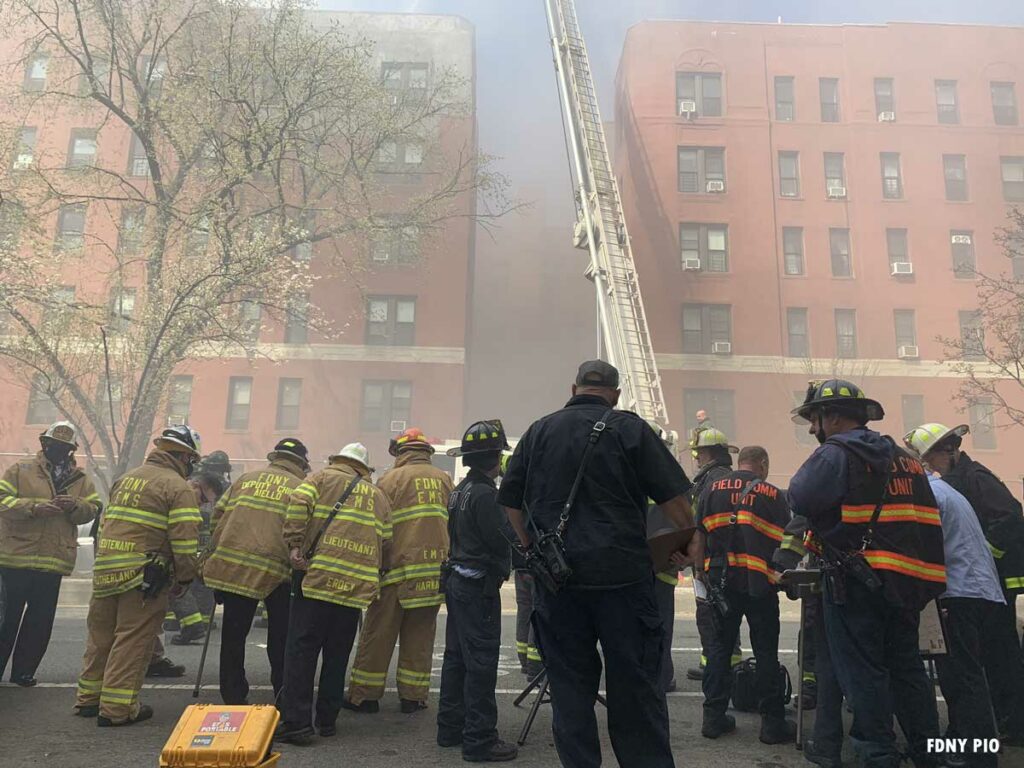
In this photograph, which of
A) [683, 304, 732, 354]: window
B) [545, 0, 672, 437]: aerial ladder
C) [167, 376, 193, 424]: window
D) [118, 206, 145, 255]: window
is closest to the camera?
[118, 206, 145, 255]: window

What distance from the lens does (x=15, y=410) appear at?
78.3 feet

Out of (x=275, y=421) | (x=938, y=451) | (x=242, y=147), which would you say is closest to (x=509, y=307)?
(x=275, y=421)

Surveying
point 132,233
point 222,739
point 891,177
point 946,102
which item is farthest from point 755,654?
point 946,102

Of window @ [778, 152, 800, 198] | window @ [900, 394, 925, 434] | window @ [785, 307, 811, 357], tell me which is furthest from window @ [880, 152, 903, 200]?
window @ [900, 394, 925, 434]

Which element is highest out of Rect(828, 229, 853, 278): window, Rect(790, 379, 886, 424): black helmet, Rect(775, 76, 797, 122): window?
Rect(775, 76, 797, 122): window

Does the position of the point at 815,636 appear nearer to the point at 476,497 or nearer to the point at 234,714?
the point at 476,497

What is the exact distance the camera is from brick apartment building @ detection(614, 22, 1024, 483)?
25.0 metres

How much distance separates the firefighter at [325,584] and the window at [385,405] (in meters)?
20.7

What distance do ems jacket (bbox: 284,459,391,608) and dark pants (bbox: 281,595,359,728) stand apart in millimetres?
110

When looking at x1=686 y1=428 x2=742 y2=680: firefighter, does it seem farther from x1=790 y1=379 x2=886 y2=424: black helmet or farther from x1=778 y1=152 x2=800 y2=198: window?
x1=778 y1=152 x2=800 y2=198: window

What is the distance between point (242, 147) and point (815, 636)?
16.7m

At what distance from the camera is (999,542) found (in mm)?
4242

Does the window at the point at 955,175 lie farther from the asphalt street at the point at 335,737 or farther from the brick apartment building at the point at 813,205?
the asphalt street at the point at 335,737

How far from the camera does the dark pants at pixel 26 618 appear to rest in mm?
5121
